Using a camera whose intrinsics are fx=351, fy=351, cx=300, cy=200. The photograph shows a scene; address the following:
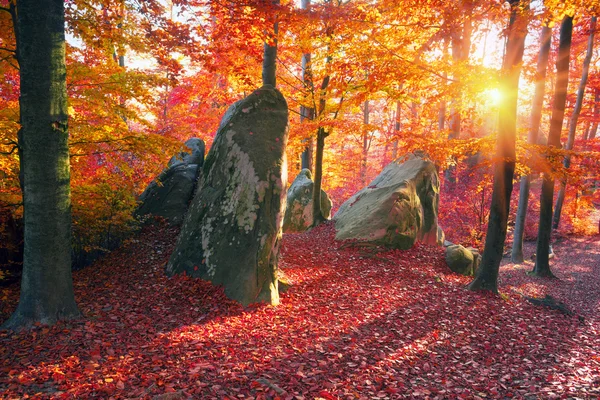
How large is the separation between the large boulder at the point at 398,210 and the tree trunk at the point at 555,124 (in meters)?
3.30

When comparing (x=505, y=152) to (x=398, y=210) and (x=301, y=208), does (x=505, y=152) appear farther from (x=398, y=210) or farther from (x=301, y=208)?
(x=301, y=208)

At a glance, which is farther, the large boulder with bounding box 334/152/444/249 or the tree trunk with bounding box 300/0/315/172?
the tree trunk with bounding box 300/0/315/172

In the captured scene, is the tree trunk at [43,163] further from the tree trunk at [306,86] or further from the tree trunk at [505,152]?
the tree trunk at [505,152]

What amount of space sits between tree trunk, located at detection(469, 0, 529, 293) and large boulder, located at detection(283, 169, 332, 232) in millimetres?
7083

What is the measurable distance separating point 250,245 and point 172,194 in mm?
3831

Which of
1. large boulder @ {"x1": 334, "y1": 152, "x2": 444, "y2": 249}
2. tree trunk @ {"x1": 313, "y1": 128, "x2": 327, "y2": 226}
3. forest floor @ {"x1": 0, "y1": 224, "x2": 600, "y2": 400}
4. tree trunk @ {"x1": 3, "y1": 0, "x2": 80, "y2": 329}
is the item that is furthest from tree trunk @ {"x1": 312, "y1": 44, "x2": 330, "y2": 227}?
tree trunk @ {"x1": 3, "y1": 0, "x2": 80, "y2": 329}

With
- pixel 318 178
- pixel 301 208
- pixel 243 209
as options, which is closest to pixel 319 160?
pixel 318 178

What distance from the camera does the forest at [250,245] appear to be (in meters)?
4.34

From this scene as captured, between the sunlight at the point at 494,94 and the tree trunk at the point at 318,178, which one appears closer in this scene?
the sunlight at the point at 494,94

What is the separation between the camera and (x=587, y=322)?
7.89m

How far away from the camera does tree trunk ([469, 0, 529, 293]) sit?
7.27m

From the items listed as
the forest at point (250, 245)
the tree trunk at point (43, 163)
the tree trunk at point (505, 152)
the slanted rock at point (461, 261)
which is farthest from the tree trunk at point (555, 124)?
the tree trunk at point (43, 163)

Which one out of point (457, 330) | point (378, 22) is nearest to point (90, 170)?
point (378, 22)

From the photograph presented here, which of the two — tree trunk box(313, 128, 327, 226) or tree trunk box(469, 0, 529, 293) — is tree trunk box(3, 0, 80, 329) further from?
tree trunk box(313, 128, 327, 226)
